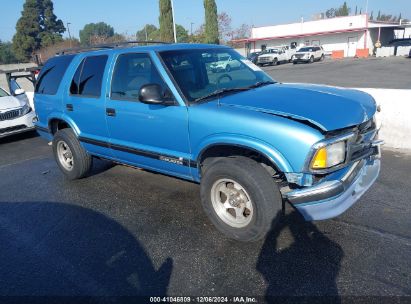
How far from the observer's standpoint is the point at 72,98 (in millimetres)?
4836

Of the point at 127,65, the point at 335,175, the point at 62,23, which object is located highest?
the point at 62,23

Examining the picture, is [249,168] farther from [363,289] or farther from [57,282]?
[57,282]

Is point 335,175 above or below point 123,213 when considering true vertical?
above

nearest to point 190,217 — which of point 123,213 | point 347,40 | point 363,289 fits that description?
point 123,213

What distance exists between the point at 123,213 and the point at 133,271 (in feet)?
4.07

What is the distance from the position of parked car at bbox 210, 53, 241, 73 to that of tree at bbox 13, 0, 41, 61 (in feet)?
223

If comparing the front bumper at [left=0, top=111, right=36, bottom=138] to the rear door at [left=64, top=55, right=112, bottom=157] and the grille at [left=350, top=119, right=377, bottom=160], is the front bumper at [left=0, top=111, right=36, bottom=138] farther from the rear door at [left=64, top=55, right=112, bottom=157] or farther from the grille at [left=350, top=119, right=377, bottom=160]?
the grille at [left=350, top=119, right=377, bottom=160]

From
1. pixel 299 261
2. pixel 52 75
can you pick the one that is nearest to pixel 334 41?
pixel 52 75

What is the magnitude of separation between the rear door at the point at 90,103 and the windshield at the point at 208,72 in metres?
1.09

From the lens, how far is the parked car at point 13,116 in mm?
8133

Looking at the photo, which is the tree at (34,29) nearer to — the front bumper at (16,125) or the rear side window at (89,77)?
the front bumper at (16,125)

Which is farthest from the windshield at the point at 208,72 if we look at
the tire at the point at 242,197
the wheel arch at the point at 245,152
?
the tire at the point at 242,197

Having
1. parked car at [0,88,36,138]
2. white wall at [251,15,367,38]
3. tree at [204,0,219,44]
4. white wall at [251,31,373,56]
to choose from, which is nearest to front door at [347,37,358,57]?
white wall at [251,31,373,56]

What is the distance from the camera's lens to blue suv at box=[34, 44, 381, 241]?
2.94 m
